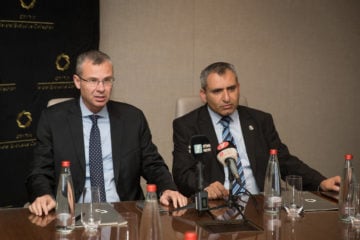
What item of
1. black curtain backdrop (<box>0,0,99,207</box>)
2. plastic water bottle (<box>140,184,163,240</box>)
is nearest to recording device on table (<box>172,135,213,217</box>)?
A: plastic water bottle (<box>140,184,163,240</box>)

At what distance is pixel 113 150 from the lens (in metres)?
3.55

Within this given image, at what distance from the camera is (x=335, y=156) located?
6.25m

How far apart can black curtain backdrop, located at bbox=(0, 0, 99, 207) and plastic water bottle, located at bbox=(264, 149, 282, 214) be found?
7.60 ft

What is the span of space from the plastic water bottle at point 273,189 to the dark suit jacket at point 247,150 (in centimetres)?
81

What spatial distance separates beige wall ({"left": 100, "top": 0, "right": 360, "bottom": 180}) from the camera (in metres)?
5.20

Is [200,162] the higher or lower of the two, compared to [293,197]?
higher

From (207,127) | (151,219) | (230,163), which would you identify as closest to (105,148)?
(207,127)

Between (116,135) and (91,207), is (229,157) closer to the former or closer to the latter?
(91,207)

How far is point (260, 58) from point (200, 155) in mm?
3317

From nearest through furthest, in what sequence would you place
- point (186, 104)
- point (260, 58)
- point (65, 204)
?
1. point (65, 204)
2. point (186, 104)
3. point (260, 58)

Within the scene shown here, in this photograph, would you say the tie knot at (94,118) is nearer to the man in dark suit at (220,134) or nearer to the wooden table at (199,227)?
the man in dark suit at (220,134)

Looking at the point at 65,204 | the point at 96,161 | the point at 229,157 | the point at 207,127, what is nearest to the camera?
the point at 65,204

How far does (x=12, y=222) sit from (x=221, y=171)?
154 cm

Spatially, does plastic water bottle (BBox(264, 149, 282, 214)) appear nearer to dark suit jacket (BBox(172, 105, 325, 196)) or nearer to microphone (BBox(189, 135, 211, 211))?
microphone (BBox(189, 135, 211, 211))
